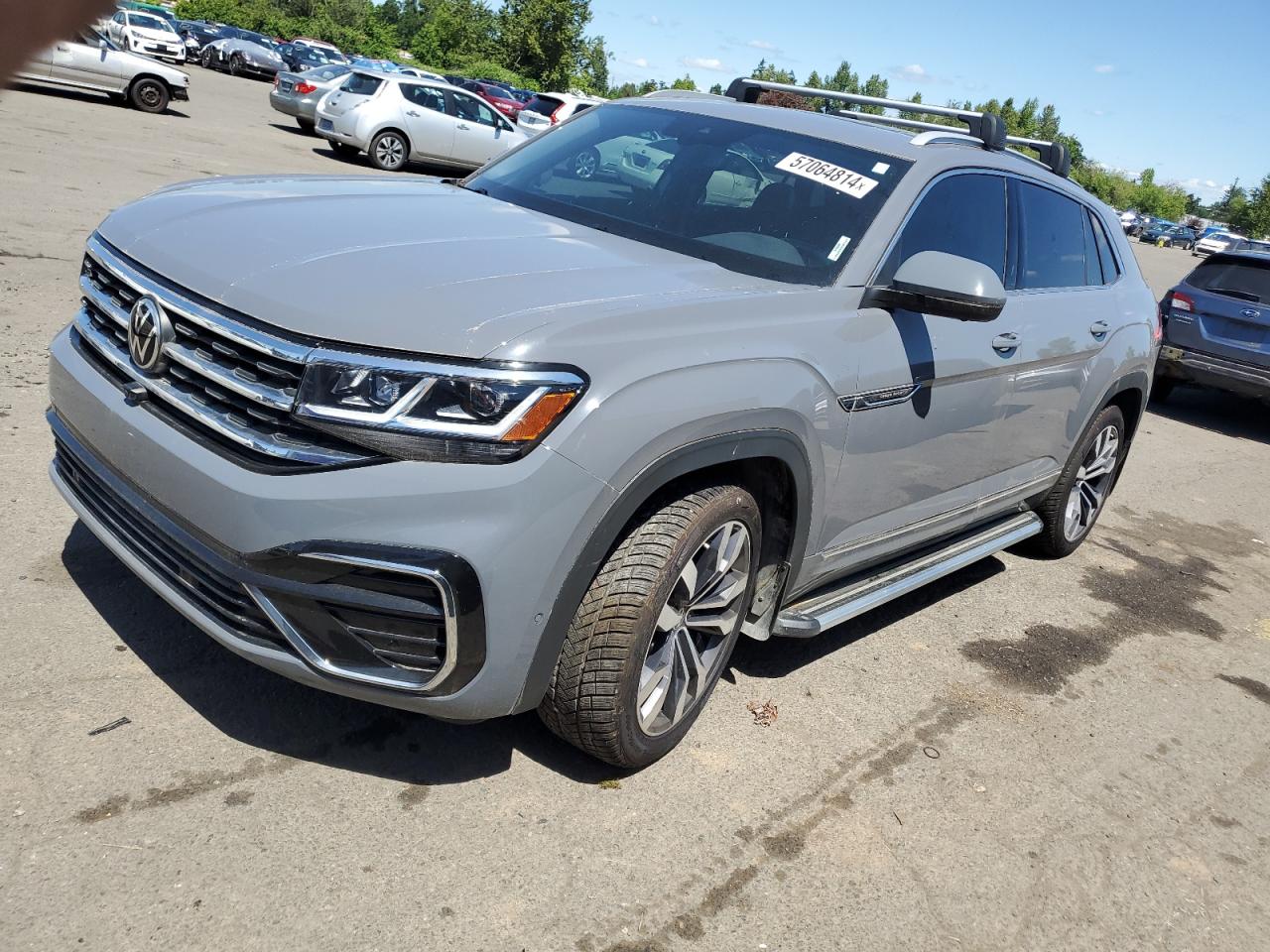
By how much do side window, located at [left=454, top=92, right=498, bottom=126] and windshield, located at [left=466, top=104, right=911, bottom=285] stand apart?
1646 centimetres

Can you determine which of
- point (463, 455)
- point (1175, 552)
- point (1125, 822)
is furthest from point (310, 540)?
point (1175, 552)

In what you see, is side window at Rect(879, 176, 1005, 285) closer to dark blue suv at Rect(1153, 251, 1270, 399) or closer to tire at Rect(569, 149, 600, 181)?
tire at Rect(569, 149, 600, 181)

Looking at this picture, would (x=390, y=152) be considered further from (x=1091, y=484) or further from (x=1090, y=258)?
(x=1090, y=258)

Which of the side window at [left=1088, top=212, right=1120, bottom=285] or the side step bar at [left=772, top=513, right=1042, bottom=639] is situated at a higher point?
the side window at [left=1088, top=212, right=1120, bottom=285]

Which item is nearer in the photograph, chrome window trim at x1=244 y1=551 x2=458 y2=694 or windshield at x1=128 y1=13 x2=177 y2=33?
chrome window trim at x1=244 y1=551 x2=458 y2=694

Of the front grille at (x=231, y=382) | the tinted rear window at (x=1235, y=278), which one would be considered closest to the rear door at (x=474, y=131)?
the tinted rear window at (x=1235, y=278)

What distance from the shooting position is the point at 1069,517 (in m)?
5.77

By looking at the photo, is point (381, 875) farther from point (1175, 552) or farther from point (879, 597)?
point (1175, 552)

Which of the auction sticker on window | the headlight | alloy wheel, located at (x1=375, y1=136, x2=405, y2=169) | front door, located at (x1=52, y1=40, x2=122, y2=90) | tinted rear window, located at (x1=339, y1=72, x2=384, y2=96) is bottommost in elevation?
alloy wheel, located at (x1=375, y1=136, x2=405, y2=169)

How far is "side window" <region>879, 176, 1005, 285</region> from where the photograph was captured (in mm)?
3812

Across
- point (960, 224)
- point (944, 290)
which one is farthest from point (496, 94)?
point (944, 290)

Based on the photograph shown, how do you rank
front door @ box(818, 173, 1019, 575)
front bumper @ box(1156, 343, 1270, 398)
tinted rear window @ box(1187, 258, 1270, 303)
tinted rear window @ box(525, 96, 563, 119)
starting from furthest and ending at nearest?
tinted rear window @ box(525, 96, 563, 119) → tinted rear window @ box(1187, 258, 1270, 303) → front bumper @ box(1156, 343, 1270, 398) → front door @ box(818, 173, 1019, 575)

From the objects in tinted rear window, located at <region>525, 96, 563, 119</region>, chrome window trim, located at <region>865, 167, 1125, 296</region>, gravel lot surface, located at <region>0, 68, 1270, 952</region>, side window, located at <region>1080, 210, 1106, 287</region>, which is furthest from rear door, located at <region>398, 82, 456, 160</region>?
side window, located at <region>1080, 210, 1106, 287</region>

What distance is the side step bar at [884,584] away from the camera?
3576mm
